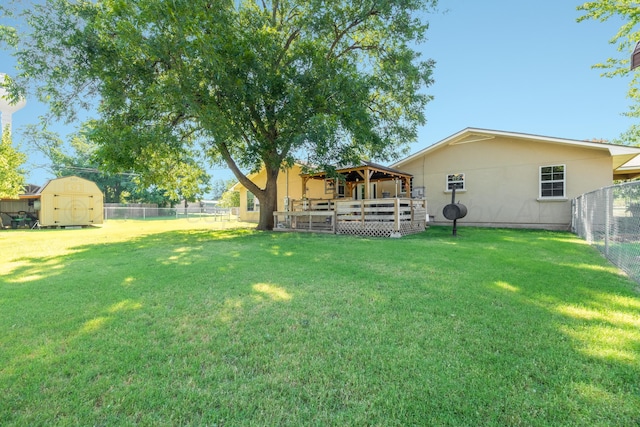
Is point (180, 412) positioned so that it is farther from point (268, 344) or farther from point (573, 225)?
point (573, 225)

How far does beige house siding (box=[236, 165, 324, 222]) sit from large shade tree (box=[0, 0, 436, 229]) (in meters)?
4.81

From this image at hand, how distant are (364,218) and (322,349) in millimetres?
8934

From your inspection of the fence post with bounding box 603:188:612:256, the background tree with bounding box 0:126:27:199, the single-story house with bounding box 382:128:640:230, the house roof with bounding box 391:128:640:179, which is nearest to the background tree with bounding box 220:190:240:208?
the background tree with bounding box 0:126:27:199

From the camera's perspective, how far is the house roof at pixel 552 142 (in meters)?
10.4

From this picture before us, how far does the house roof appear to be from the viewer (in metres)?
10.4

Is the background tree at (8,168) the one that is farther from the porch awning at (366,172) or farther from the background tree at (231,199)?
the background tree at (231,199)

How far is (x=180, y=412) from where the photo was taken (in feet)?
5.25

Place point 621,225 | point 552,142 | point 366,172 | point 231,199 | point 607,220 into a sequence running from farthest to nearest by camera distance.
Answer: point 231,199
point 552,142
point 366,172
point 607,220
point 621,225

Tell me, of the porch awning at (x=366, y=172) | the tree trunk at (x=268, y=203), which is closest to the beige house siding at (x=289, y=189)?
the tree trunk at (x=268, y=203)

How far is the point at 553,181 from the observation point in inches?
487

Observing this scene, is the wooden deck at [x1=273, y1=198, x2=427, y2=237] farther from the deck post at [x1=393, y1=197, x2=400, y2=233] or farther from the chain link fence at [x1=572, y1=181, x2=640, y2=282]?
the chain link fence at [x1=572, y1=181, x2=640, y2=282]

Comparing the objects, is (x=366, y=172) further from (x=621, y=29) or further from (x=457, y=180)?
(x=621, y=29)

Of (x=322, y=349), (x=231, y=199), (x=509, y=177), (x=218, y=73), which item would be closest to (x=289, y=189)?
(x=218, y=73)

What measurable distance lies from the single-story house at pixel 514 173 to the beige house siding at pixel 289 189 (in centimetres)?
537
